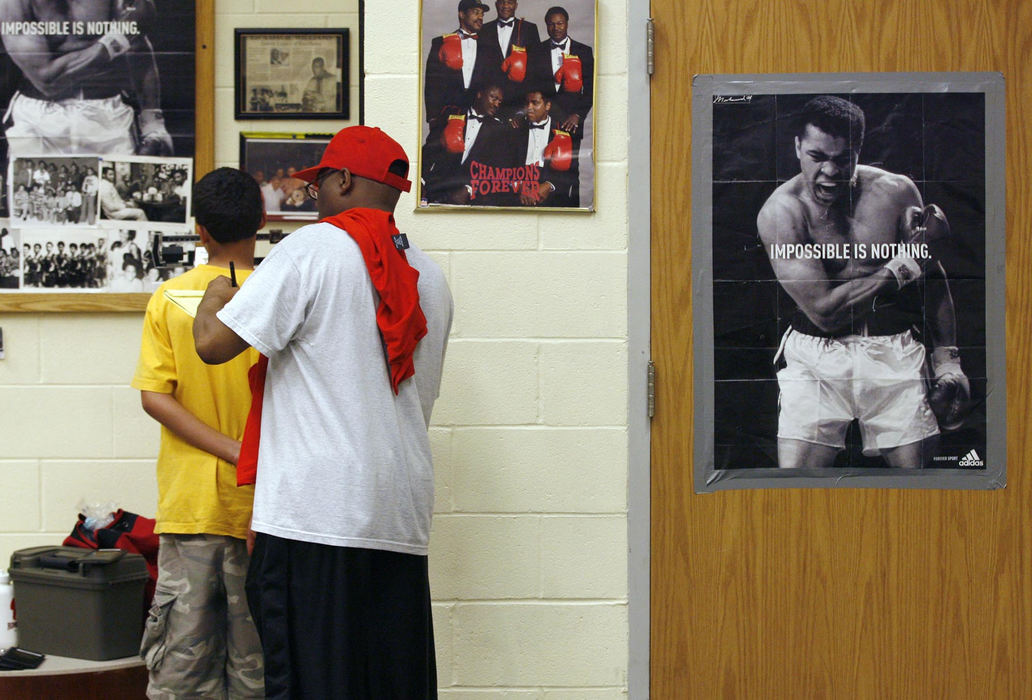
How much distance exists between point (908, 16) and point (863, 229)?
53 cm

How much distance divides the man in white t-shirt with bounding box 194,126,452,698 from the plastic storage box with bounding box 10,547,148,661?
23.3 inches

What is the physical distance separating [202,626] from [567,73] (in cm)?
154

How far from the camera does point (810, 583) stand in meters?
2.50

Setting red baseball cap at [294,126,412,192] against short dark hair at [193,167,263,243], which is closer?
red baseball cap at [294,126,412,192]

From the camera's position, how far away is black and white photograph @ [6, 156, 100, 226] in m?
2.80

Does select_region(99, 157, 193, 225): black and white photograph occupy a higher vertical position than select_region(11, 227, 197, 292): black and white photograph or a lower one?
higher

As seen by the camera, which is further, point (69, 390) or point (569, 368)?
point (69, 390)

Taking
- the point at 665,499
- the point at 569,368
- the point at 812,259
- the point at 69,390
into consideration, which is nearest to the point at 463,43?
the point at 569,368

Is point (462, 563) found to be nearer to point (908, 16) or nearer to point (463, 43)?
point (463, 43)

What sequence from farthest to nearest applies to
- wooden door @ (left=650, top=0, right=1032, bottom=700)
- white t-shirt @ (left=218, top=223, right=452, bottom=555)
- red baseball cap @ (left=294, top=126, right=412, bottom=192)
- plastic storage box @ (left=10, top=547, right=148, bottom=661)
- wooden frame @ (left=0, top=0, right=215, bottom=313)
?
wooden frame @ (left=0, top=0, right=215, bottom=313), wooden door @ (left=650, top=0, right=1032, bottom=700), plastic storage box @ (left=10, top=547, right=148, bottom=661), red baseball cap @ (left=294, top=126, right=412, bottom=192), white t-shirt @ (left=218, top=223, right=452, bottom=555)

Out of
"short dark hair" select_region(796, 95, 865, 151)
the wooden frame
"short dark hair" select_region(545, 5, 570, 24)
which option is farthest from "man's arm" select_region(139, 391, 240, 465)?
"short dark hair" select_region(796, 95, 865, 151)

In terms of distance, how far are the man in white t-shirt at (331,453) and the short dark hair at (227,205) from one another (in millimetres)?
273

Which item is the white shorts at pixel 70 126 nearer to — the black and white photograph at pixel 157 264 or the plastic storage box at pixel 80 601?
the black and white photograph at pixel 157 264

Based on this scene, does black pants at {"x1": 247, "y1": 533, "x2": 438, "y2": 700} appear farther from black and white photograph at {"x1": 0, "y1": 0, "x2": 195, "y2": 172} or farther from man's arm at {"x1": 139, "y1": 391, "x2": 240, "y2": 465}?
black and white photograph at {"x1": 0, "y1": 0, "x2": 195, "y2": 172}
